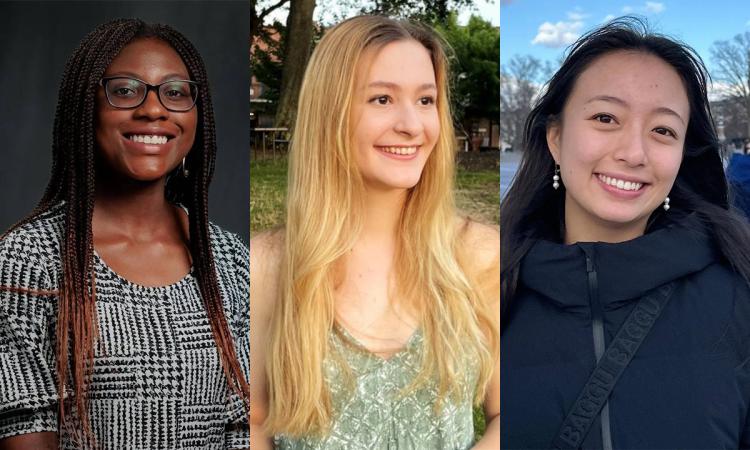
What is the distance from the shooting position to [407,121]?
10.2ft

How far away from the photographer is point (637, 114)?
315 cm

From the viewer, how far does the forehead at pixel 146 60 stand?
3275mm

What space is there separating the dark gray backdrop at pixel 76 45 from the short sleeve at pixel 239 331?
107mm

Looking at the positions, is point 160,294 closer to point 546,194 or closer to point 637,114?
point 546,194

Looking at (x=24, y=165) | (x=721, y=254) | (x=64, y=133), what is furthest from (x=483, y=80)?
(x=24, y=165)

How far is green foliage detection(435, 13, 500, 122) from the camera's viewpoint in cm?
321

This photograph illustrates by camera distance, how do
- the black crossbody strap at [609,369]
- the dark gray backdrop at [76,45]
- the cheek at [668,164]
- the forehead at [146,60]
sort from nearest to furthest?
the black crossbody strap at [609,369] → the cheek at [668,164] → the forehead at [146,60] → the dark gray backdrop at [76,45]

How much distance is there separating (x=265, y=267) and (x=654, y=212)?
1416 mm

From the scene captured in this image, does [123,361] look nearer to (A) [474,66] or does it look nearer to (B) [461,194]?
(B) [461,194]

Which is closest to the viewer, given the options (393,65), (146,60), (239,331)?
(393,65)

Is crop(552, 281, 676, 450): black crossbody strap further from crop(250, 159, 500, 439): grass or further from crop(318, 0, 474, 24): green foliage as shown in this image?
crop(318, 0, 474, 24): green foliage

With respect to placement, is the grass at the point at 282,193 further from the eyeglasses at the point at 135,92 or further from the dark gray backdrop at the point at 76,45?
the eyeglasses at the point at 135,92

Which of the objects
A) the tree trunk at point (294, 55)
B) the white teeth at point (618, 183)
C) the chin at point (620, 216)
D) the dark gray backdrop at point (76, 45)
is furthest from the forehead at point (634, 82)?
the dark gray backdrop at point (76, 45)

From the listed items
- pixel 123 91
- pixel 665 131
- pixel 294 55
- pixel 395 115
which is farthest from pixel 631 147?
pixel 123 91
